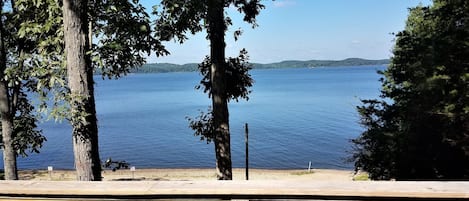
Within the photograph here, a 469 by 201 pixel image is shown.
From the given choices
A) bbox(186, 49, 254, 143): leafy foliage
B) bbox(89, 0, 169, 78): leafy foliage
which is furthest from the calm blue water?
bbox(89, 0, 169, 78): leafy foliage

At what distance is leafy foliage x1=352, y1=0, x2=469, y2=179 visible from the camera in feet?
58.4

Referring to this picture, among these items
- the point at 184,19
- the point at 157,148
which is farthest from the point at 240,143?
the point at 184,19

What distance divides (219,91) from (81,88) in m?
4.77

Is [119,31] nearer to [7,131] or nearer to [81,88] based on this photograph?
[81,88]

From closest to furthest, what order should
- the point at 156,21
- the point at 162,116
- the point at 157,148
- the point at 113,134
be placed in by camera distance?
the point at 156,21 → the point at 157,148 → the point at 113,134 → the point at 162,116

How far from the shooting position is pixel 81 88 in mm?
5371

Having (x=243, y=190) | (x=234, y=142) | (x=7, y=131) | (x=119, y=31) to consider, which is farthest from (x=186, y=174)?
(x=243, y=190)

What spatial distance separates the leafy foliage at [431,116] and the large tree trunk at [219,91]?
1053 cm

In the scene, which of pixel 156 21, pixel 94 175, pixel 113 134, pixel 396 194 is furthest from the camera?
pixel 113 134

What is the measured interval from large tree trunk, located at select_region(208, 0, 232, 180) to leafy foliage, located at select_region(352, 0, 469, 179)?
34.5 ft

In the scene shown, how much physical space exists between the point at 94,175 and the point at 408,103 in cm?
1858

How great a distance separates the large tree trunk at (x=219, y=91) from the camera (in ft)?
31.7

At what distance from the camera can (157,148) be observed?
156ft

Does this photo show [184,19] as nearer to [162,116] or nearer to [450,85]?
[450,85]
